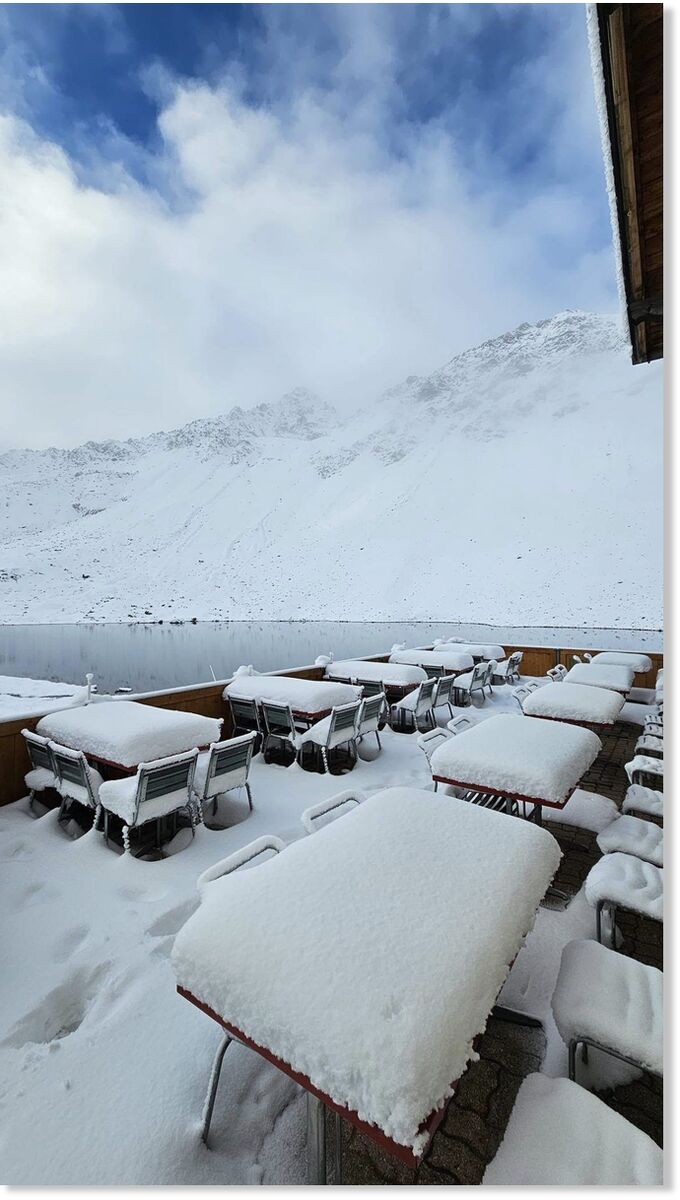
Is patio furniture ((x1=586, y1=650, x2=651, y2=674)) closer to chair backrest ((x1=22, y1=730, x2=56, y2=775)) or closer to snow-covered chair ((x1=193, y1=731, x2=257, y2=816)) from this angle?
snow-covered chair ((x1=193, y1=731, x2=257, y2=816))

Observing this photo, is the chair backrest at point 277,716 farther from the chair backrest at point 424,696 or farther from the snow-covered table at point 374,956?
the snow-covered table at point 374,956

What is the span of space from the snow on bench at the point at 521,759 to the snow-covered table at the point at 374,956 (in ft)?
4.04

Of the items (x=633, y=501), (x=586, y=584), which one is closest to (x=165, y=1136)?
(x=586, y=584)

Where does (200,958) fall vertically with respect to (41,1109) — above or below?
above

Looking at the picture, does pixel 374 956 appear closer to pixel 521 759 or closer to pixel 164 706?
pixel 521 759

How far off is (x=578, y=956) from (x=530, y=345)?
500 feet

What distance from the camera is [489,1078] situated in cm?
199

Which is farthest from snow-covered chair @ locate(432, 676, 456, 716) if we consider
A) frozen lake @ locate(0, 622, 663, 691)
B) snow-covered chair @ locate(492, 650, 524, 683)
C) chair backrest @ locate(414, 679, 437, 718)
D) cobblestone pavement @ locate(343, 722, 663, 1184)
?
frozen lake @ locate(0, 622, 663, 691)

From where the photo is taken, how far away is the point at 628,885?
2.46 meters

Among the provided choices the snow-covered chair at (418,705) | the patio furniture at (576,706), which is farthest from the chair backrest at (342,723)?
the patio furniture at (576,706)

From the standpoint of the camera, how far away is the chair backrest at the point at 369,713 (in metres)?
6.28

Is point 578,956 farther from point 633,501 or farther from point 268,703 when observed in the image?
point 633,501

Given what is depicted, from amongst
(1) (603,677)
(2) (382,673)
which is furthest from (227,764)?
(1) (603,677)

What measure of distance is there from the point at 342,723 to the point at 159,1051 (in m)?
3.94
